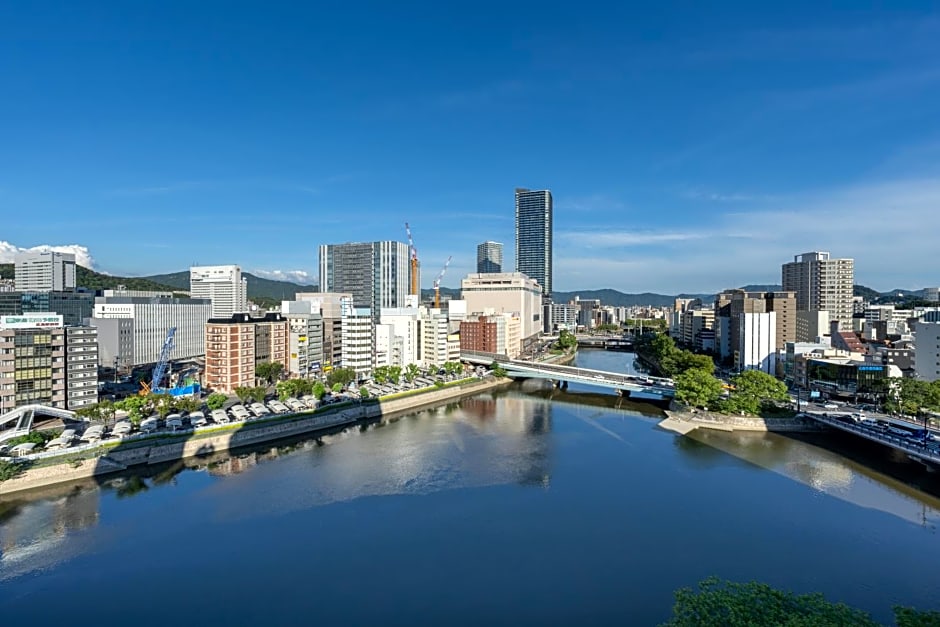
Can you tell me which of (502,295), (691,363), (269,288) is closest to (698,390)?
(691,363)

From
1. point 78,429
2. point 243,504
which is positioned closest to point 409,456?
point 243,504

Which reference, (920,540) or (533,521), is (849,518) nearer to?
(920,540)

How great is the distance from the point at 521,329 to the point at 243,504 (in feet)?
95.2

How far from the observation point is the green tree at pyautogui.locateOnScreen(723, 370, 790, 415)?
612 inches

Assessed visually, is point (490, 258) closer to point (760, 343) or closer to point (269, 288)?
point (269, 288)

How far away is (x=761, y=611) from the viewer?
4.60m

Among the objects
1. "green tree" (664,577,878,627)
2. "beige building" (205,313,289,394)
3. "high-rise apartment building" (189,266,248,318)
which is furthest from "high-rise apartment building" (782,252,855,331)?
"high-rise apartment building" (189,266,248,318)

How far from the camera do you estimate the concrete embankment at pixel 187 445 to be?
10375 mm

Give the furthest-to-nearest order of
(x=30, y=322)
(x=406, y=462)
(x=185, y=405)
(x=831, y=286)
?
(x=831, y=286), (x=185, y=405), (x=30, y=322), (x=406, y=462)

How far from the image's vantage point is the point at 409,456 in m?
12.5

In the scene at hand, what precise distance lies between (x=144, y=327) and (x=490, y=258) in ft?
191

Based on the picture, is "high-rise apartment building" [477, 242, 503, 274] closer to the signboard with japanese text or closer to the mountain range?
the mountain range

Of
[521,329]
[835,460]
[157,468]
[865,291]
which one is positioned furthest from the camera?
[865,291]

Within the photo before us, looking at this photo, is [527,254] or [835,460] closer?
[835,460]
